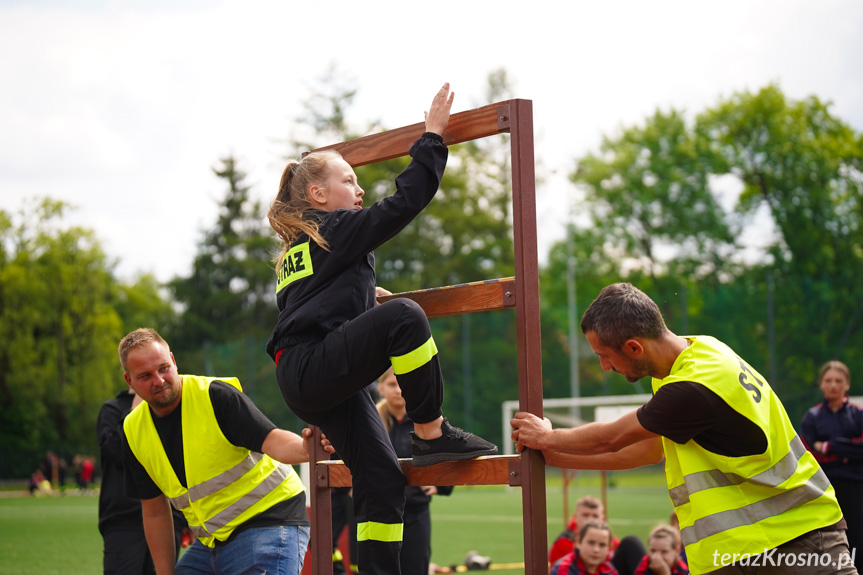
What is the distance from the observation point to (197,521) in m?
4.32

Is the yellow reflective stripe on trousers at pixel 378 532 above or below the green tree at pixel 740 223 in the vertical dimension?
below

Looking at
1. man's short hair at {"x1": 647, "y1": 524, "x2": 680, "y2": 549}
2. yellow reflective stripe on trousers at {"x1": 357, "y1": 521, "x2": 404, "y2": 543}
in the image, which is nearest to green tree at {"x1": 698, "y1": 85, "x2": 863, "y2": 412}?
man's short hair at {"x1": 647, "y1": 524, "x2": 680, "y2": 549}

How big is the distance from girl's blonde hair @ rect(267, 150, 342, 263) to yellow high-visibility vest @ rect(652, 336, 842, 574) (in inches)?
62.7

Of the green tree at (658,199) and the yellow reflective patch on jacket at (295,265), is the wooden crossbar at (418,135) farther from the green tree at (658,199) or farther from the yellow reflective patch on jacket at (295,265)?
the green tree at (658,199)

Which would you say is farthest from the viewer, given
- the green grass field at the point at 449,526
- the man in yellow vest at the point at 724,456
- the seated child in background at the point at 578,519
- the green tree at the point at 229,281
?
the green tree at the point at 229,281

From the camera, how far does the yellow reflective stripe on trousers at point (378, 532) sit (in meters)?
3.35

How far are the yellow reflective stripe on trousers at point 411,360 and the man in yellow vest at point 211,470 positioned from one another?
1.00 metres

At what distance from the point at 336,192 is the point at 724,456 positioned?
1.81 m

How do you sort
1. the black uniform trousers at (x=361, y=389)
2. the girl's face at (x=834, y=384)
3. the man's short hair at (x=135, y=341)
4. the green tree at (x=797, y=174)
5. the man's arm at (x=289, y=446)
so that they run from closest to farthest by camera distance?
the black uniform trousers at (x=361, y=389)
the man's arm at (x=289, y=446)
the man's short hair at (x=135, y=341)
the girl's face at (x=834, y=384)
the green tree at (x=797, y=174)

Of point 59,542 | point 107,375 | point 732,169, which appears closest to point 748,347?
point 732,169

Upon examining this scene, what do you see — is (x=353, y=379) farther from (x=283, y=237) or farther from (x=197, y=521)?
(x=197, y=521)

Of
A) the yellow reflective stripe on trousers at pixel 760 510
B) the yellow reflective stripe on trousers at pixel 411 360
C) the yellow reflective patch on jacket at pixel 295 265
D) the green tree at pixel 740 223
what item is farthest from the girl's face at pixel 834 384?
the green tree at pixel 740 223

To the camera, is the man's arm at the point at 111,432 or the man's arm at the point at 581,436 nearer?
the man's arm at the point at 581,436

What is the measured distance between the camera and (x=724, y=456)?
3.10m
